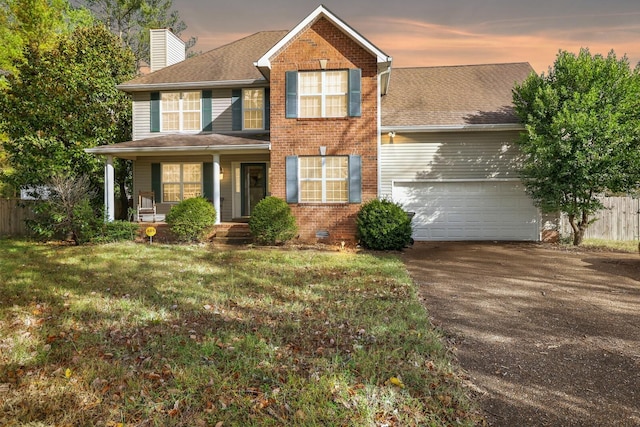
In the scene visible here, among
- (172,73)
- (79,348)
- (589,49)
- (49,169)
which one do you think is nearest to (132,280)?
(79,348)

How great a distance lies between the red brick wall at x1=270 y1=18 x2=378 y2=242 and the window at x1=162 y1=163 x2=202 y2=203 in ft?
13.3

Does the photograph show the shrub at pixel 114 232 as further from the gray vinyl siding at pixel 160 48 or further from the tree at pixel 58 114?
Answer: the gray vinyl siding at pixel 160 48

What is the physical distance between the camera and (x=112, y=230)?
13367 mm

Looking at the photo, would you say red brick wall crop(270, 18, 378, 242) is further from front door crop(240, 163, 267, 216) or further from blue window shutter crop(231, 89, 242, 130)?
front door crop(240, 163, 267, 216)

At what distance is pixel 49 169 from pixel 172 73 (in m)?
5.64

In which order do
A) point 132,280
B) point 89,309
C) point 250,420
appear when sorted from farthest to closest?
point 132,280 < point 89,309 < point 250,420

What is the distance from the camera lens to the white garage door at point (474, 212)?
14.5m

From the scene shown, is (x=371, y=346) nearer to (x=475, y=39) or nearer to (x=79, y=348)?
(x=79, y=348)

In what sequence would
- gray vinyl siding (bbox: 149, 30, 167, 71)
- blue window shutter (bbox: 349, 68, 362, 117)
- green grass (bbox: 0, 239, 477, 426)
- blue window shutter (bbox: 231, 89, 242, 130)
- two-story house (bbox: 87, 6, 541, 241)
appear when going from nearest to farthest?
green grass (bbox: 0, 239, 477, 426), blue window shutter (bbox: 349, 68, 362, 117), two-story house (bbox: 87, 6, 541, 241), blue window shutter (bbox: 231, 89, 242, 130), gray vinyl siding (bbox: 149, 30, 167, 71)

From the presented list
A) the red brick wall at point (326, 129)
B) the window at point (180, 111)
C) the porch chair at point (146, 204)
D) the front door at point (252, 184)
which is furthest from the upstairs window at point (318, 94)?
the porch chair at point (146, 204)

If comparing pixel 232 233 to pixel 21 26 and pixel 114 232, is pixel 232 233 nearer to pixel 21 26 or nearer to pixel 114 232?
pixel 114 232

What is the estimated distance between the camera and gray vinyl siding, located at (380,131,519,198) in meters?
14.4

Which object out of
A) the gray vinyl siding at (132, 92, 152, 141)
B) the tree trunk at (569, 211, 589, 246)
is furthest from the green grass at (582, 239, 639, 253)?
the gray vinyl siding at (132, 92, 152, 141)

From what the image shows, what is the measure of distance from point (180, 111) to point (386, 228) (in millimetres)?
9181
